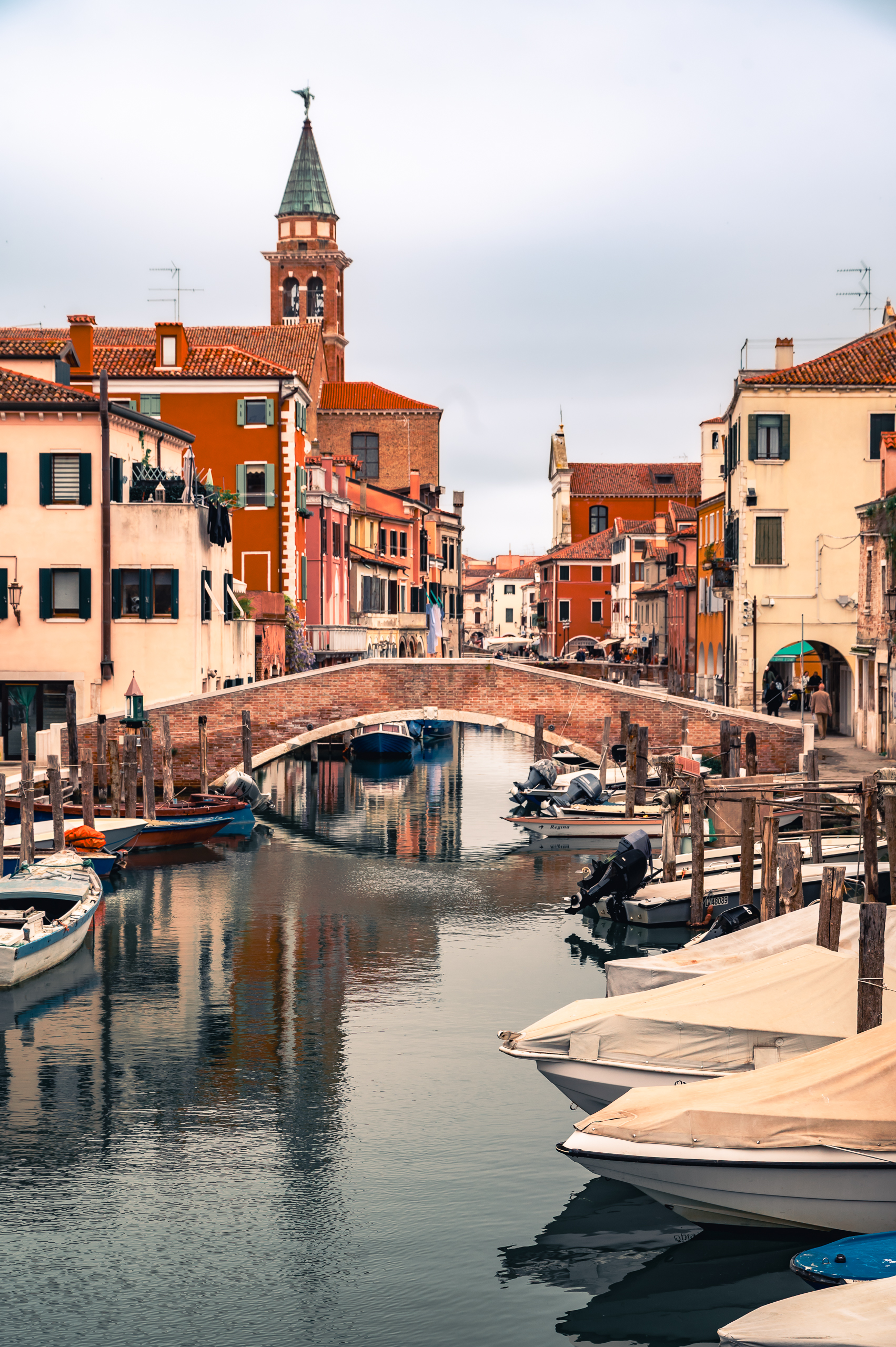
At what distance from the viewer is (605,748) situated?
33.1m

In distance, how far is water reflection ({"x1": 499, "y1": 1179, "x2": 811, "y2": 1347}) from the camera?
1087 centimetres

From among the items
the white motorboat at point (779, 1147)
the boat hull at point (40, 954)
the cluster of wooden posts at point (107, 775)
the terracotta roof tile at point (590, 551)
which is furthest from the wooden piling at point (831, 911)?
the terracotta roof tile at point (590, 551)

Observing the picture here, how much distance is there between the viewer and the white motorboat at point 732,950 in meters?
15.7

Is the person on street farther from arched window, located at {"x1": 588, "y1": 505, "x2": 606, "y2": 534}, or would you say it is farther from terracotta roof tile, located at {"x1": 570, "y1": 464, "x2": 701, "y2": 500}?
arched window, located at {"x1": 588, "y1": 505, "x2": 606, "y2": 534}

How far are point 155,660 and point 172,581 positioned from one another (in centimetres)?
182

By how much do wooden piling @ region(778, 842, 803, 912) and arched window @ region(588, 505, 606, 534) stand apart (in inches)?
2946

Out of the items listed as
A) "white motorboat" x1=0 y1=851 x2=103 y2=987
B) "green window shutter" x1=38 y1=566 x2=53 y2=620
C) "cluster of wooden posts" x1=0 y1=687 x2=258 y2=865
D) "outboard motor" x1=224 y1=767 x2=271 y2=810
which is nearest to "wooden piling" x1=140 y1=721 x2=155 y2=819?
"cluster of wooden posts" x1=0 y1=687 x2=258 y2=865

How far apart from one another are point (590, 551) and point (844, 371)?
46.1 metres

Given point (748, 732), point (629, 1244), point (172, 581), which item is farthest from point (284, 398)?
point (629, 1244)

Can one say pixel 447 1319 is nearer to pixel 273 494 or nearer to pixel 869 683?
pixel 869 683

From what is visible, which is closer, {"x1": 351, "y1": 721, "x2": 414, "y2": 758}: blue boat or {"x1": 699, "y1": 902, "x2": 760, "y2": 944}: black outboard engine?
{"x1": 699, "y1": 902, "x2": 760, "y2": 944}: black outboard engine

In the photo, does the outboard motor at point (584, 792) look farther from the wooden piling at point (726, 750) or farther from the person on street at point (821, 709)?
the person on street at point (821, 709)

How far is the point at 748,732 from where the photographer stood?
105 ft

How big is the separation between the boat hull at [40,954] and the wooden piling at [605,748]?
14.2 m
